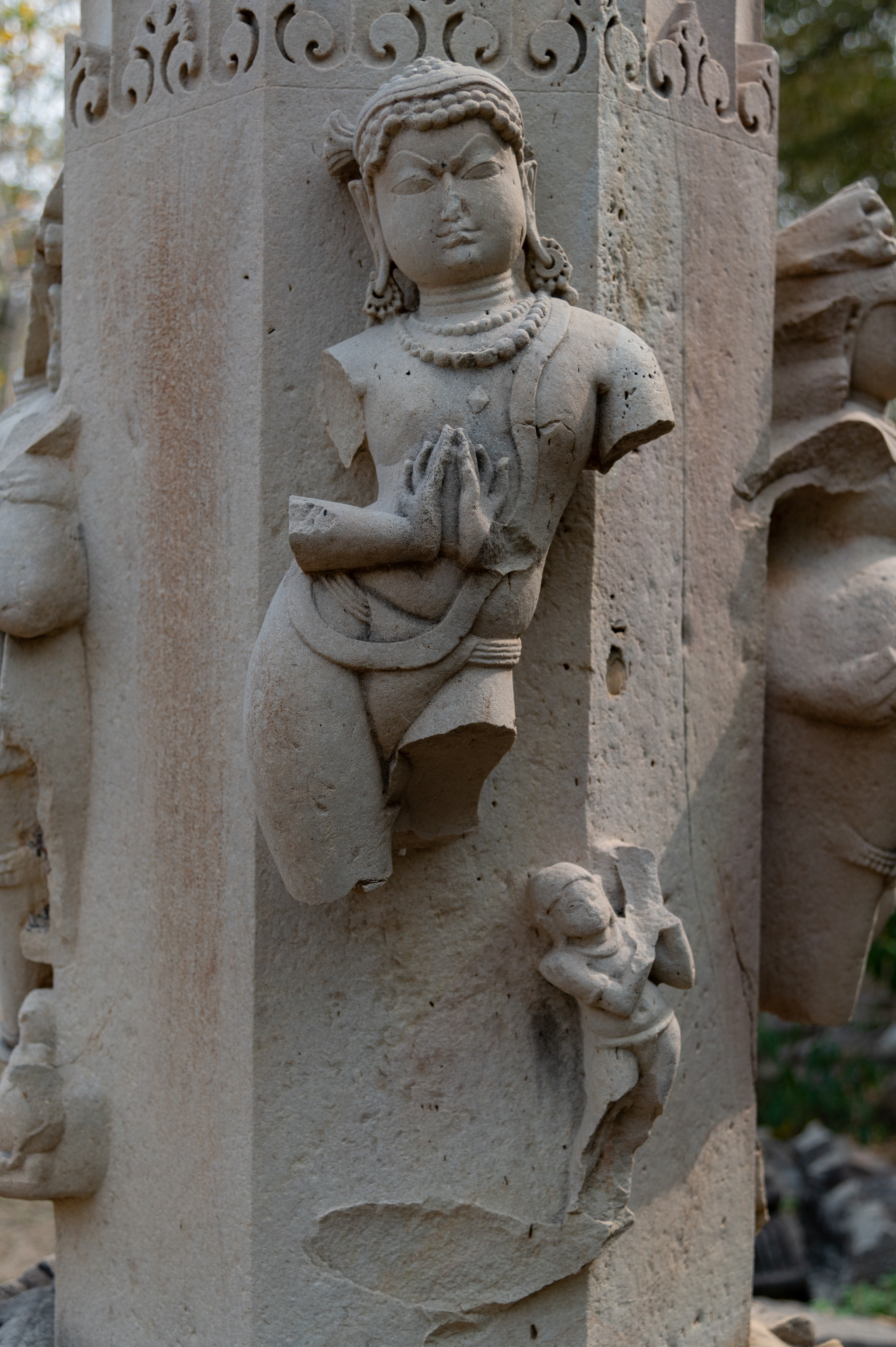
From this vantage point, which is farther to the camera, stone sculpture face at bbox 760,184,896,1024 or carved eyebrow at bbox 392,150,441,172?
stone sculpture face at bbox 760,184,896,1024

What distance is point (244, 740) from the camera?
8.98 feet

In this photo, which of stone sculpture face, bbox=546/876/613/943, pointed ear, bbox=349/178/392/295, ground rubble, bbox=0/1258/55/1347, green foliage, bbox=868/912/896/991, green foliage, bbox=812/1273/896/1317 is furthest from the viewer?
green foliage, bbox=868/912/896/991

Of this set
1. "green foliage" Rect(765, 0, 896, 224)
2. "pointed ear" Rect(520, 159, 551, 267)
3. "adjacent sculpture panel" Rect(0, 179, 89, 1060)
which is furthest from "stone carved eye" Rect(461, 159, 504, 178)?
"green foliage" Rect(765, 0, 896, 224)

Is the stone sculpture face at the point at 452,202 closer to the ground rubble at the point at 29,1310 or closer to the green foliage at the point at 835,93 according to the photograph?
the ground rubble at the point at 29,1310

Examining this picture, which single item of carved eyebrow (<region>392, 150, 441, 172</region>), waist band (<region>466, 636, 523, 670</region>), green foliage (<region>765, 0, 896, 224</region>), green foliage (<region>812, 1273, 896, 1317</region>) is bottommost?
green foliage (<region>812, 1273, 896, 1317</region>)

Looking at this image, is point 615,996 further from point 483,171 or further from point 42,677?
point 483,171

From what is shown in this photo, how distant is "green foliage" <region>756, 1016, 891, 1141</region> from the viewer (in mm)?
6988

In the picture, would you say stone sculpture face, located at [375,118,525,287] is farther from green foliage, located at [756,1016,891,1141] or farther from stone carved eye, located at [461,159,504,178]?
green foliage, located at [756,1016,891,1141]

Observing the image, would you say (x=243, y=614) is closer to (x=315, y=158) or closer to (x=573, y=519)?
(x=573, y=519)

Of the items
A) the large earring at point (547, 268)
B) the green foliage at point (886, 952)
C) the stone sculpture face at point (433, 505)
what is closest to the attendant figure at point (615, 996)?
the stone sculpture face at point (433, 505)

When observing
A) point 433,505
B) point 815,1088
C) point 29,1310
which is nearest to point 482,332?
point 433,505

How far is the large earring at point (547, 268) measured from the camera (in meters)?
2.59

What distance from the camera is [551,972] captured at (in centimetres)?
271

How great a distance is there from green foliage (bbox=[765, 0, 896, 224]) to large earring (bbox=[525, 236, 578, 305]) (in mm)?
6057
